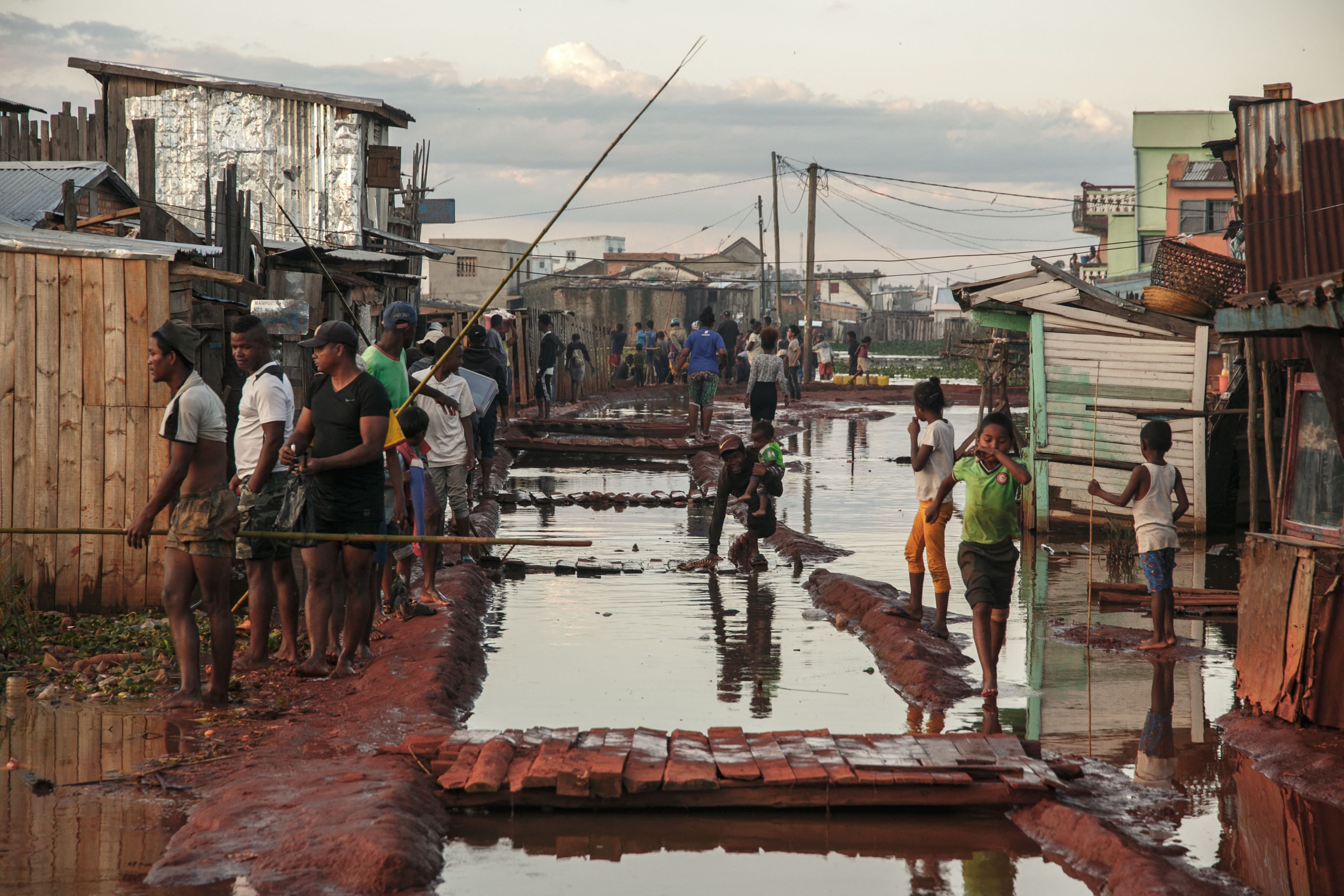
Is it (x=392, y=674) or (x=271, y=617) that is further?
(x=271, y=617)

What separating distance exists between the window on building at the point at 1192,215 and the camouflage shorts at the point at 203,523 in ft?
140

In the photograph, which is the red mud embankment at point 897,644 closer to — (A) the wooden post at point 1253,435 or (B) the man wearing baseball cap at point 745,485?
(B) the man wearing baseball cap at point 745,485

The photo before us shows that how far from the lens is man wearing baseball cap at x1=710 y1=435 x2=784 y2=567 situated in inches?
410

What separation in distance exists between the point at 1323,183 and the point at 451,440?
6816mm

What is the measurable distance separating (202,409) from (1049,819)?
4.18 m

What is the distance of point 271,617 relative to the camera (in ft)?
26.3

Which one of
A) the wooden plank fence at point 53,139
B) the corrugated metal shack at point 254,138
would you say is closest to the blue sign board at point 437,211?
the corrugated metal shack at point 254,138

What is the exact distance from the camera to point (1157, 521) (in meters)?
7.89

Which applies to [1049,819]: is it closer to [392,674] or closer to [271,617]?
[392,674]

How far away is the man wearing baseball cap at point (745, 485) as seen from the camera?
10406 millimetres

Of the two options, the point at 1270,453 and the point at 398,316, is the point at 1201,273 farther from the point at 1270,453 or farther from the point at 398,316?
the point at 398,316

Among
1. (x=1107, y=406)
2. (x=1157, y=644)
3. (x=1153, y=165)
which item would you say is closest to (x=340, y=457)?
(x=1157, y=644)

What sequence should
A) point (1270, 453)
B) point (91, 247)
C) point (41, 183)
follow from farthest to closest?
point (41, 183)
point (91, 247)
point (1270, 453)

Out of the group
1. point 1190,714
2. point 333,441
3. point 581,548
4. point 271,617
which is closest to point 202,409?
point 333,441
